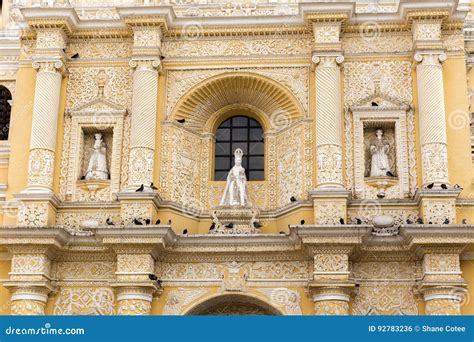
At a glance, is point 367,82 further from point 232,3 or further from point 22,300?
point 22,300

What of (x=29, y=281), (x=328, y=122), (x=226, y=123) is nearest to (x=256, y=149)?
(x=226, y=123)

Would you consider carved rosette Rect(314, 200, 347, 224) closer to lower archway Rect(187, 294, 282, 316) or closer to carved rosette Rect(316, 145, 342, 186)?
carved rosette Rect(316, 145, 342, 186)

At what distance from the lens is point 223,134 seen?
55.1ft

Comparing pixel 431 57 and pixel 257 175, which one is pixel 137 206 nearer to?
pixel 257 175

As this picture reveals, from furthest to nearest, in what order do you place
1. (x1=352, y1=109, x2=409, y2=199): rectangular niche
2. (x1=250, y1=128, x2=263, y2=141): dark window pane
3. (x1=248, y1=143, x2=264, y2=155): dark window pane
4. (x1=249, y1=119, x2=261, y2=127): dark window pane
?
(x1=249, y1=119, x2=261, y2=127): dark window pane → (x1=250, y1=128, x2=263, y2=141): dark window pane → (x1=248, y1=143, x2=264, y2=155): dark window pane → (x1=352, y1=109, x2=409, y2=199): rectangular niche

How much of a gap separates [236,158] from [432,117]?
379 centimetres

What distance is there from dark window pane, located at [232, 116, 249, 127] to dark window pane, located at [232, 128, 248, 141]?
10 cm

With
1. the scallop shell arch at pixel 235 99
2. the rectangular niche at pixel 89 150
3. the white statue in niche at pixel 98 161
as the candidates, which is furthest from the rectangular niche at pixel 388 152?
the white statue in niche at pixel 98 161

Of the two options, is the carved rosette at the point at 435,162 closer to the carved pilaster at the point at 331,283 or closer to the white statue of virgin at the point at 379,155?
the white statue of virgin at the point at 379,155

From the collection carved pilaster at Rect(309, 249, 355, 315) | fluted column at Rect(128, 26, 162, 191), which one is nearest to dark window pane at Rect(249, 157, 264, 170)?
fluted column at Rect(128, 26, 162, 191)

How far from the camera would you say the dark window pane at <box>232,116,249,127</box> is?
16.9 m

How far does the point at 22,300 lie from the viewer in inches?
564

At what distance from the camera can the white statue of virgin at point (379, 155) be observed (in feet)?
50.2
